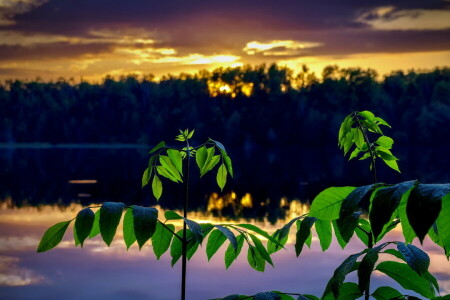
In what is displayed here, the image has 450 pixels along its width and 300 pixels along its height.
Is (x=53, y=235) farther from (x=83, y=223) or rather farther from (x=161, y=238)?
(x=161, y=238)

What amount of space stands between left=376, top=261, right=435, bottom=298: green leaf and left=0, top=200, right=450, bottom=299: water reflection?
16800mm

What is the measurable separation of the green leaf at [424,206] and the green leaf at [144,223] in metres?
0.34

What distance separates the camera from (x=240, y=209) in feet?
104

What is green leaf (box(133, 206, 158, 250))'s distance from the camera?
90 centimetres

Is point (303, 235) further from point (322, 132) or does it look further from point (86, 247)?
point (322, 132)

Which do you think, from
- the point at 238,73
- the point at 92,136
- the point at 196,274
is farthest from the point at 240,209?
the point at 92,136

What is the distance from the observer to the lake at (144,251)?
1939 centimetres

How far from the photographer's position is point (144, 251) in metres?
23.6

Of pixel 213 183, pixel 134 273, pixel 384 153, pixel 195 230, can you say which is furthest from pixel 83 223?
pixel 213 183

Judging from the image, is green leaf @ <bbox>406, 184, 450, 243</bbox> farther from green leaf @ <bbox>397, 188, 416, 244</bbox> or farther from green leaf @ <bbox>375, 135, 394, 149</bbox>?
green leaf @ <bbox>375, 135, 394, 149</bbox>

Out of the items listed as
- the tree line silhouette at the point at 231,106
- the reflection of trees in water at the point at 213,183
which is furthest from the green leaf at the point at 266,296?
the tree line silhouette at the point at 231,106

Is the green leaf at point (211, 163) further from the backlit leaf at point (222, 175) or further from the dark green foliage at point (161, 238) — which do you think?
the dark green foliage at point (161, 238)

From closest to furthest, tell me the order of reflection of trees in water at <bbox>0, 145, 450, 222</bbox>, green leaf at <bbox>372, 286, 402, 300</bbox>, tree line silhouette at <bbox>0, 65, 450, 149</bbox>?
green leaf at <bbox>372, 286, 402, 300</bbox>, reflection of trees in water at <bbox>0, 145, 450, 222</bbox>, tree line silhouette at <bbox>0, 65, 450, 149</bbox>

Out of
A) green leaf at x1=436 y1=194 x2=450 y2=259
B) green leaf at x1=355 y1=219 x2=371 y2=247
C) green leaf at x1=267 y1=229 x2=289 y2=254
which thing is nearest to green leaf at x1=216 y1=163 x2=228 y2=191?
green leaf at x1=267 y1=229 x2=289 y2=254
